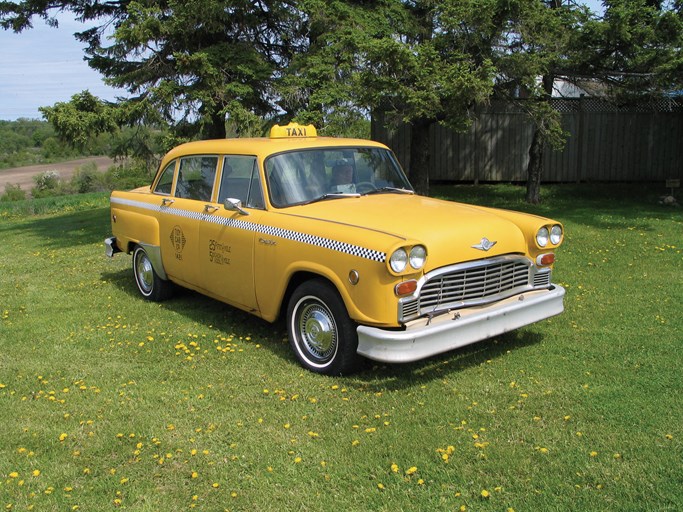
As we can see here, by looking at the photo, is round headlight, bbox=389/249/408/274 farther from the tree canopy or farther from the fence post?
the fence post

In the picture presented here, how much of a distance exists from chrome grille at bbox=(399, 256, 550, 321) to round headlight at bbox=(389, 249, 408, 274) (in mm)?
230

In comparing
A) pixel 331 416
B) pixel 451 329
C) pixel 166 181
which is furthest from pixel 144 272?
pixel 451 329

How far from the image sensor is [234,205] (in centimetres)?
553

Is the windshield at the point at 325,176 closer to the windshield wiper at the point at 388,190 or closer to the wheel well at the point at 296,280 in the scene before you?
the windshield wiper at the point at 388,190

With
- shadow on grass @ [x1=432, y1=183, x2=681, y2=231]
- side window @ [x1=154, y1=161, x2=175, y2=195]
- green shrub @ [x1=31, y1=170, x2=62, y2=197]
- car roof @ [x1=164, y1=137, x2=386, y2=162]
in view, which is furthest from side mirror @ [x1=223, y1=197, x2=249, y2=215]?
green shrub @ [x1=31, y1=170, x2=62, y2=197]

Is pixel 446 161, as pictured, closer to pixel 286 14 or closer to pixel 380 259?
pixel 286 14

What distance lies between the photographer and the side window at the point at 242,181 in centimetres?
566

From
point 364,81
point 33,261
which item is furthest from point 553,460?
point 33,261

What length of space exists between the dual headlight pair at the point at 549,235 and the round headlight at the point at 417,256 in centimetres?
130

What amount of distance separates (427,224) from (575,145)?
39.0 feet

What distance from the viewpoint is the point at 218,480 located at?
364 centimetres

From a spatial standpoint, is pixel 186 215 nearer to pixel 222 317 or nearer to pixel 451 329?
pixel 222 317

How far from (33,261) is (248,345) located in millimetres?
6323

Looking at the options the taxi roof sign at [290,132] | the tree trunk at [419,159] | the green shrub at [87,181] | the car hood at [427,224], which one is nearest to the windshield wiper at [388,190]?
the car hood at [427,224]
